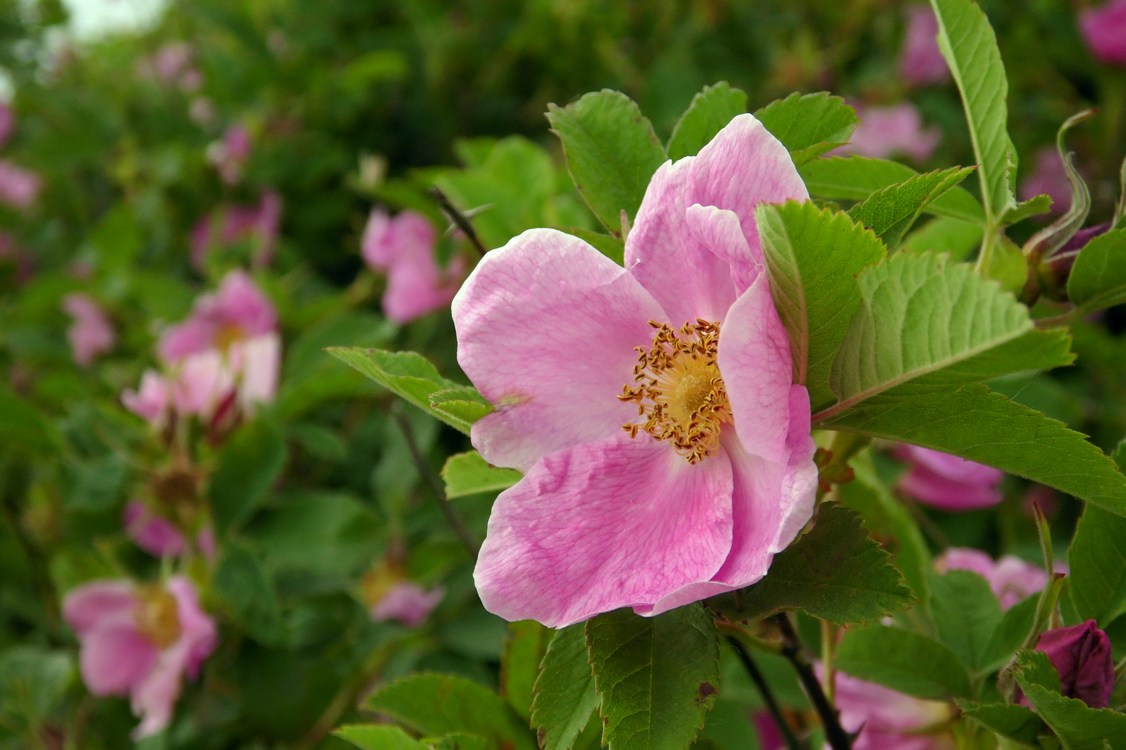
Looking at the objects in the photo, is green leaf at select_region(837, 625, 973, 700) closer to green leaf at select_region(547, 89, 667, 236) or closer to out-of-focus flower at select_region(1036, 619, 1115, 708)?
out-of-focus flower at select_region(1036, 619, 1115, 708)

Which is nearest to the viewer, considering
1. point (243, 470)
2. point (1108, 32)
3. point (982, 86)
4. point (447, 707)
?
point (982, 86)

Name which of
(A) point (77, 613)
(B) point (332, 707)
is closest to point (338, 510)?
(B) point (332, 707)

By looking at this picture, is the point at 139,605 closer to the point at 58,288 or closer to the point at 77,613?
the point at 77,613

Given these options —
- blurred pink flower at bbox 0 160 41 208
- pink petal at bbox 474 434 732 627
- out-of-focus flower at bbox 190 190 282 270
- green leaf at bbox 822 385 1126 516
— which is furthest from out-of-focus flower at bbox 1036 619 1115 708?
blurred pink flower at bbox 0 160 41 208

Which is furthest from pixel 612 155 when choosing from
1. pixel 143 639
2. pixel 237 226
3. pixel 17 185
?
pixel 17 185

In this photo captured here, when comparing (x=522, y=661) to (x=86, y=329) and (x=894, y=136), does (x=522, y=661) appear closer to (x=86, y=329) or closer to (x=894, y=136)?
(x=86, y=329)

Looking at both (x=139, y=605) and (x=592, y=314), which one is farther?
(x=139, y=605)
